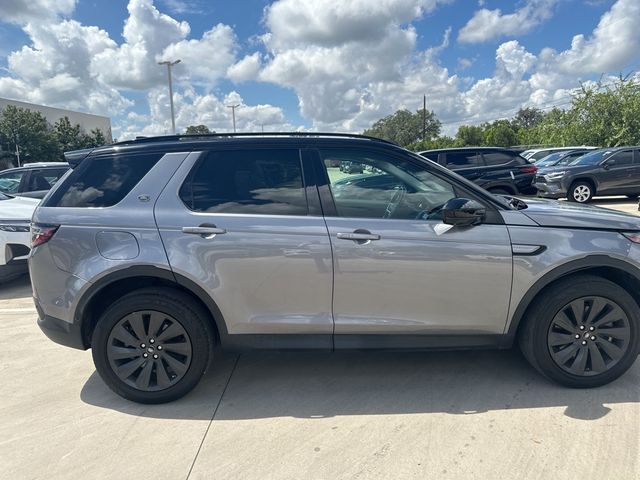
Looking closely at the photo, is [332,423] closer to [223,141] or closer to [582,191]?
[223,141]

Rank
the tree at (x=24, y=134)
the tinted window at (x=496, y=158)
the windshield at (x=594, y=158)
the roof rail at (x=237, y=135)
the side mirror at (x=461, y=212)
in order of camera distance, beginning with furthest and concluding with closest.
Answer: the tree at (x=24, y=134) < the windshield at (x=594, y=158) < the tinted window at (x=496, y=158) < the roof rail at (x=237, y=135) < the side mirror at (x=461, y=212)

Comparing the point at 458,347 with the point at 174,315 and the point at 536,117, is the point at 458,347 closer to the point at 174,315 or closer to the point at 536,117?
A: the point at 174,315

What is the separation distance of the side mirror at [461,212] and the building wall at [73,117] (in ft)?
198

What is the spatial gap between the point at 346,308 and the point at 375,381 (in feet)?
2.46

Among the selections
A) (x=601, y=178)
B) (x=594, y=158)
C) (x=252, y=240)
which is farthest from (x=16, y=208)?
(x=594, y=158)

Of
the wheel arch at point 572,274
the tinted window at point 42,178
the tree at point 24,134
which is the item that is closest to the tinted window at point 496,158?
the wheel arch at point 572,274

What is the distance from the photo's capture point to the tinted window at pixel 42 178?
318 inches

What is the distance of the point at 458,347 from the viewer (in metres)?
2.83

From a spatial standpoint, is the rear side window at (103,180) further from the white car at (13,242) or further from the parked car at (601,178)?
the parked car at (601,178)

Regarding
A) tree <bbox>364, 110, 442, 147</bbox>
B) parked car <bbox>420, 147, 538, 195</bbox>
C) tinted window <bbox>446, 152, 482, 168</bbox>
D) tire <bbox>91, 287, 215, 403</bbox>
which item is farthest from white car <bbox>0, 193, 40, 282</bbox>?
tree <bbox>364, 110, 442, 147</bbox>

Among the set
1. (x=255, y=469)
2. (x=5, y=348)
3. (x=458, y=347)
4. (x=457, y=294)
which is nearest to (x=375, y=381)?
(x=458, y=347)

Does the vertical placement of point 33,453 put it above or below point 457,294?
below

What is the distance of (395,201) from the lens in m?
2.84

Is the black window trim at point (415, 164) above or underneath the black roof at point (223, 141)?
underneath
